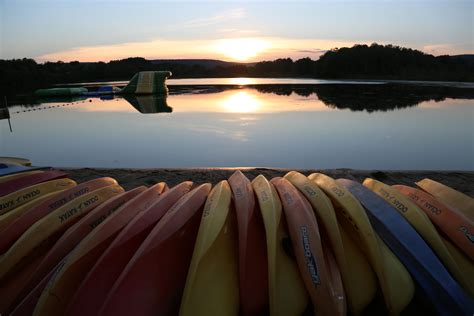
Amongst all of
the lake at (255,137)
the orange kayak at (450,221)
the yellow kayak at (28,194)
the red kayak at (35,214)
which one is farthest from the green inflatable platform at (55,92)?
the orange kayak at (450,221)

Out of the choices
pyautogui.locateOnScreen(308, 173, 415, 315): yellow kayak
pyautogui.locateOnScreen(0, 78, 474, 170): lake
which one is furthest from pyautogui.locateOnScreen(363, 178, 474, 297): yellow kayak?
pyautogui.locateOnScreen(0, 78, 474, 170): lake

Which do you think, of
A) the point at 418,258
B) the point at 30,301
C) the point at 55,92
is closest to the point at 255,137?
the point at 418,258

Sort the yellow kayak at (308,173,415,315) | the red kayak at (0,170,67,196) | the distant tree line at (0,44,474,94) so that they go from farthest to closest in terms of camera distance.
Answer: the distant tree line at (0,44,474,94), the red kayak at (0,170,67,196), the yellow kayak at (308,173,415,315)

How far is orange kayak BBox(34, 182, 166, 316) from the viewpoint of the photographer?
1.59 m

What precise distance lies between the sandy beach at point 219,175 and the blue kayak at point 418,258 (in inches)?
71.9

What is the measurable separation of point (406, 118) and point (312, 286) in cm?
967

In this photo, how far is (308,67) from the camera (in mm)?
55156

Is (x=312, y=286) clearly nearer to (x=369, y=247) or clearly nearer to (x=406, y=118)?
(x=369, y=247)

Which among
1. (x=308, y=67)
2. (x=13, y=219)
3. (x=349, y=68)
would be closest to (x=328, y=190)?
(x=13, y=219)

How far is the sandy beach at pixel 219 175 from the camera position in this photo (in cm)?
385

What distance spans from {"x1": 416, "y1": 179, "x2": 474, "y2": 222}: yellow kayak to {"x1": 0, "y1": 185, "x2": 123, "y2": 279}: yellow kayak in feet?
7.77

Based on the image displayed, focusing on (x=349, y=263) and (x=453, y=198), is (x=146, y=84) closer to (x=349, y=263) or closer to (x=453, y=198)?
(x=453, y=198)

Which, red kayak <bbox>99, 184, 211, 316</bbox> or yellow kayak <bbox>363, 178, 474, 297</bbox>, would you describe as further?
yellow kayak <bbox>363, 178, 474, 297</bbox>

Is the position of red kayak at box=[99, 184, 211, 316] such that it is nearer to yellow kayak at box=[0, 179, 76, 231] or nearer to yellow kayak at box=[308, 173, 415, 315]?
yellow kayak at box=[308, 173, 415, 315]
